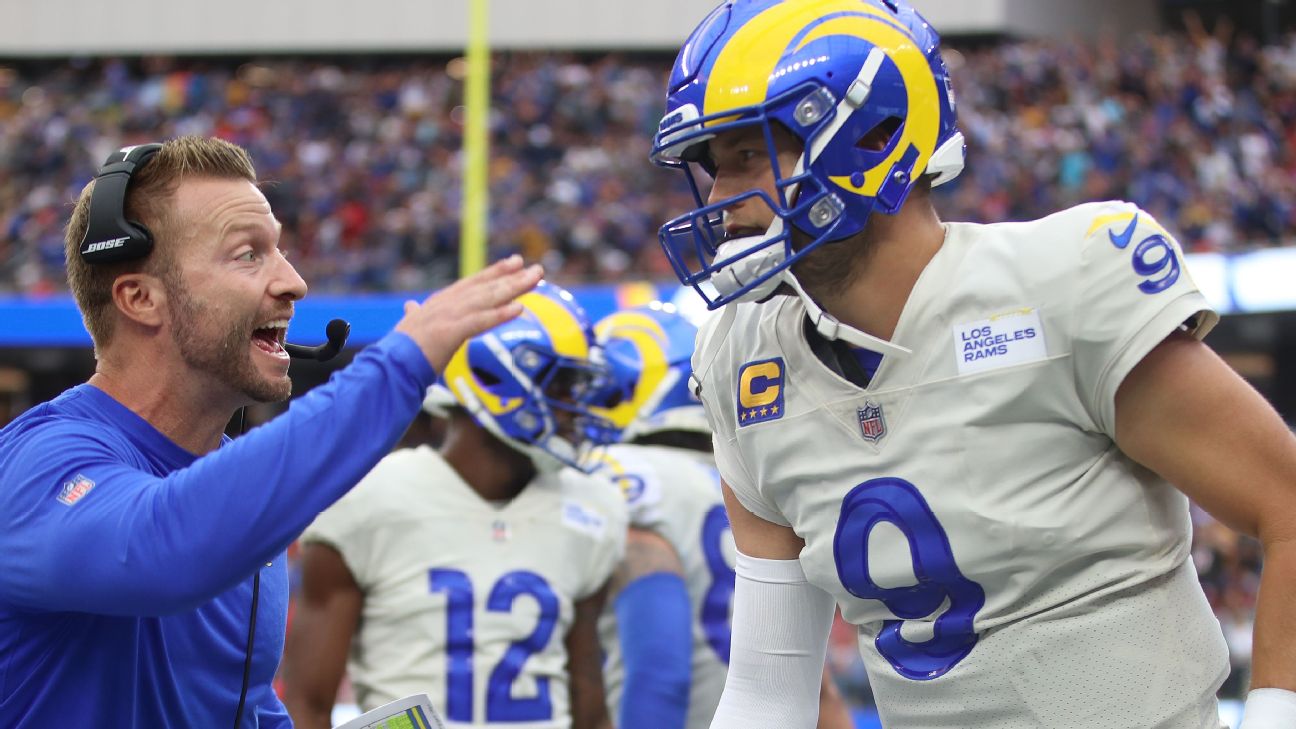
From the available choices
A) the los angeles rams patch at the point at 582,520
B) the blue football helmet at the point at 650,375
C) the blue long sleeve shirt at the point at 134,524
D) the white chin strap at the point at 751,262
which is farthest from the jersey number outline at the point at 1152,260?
the blue football helmet at the point at 650,375

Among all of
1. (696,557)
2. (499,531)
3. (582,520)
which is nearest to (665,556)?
(696,557)

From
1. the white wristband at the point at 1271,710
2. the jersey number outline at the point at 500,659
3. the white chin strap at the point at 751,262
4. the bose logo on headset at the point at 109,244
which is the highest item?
the bose logo on headset at the point at 109,244

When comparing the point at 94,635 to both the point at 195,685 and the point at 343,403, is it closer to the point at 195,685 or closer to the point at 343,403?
the point at 195,685

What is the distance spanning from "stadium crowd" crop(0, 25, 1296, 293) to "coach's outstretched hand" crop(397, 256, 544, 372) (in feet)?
37.2

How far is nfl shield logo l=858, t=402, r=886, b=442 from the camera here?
2051 millimetres

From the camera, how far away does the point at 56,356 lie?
15.9 meters

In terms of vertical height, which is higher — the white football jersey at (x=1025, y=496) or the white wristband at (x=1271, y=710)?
the white football jersey at (x=1025, y=496)

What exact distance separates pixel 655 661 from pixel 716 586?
1.42ft

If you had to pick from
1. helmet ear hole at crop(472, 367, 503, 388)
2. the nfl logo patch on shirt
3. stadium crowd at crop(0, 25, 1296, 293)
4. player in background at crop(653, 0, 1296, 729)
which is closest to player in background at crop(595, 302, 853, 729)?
helmet ear hole at crop(472, 367, 503, 388)

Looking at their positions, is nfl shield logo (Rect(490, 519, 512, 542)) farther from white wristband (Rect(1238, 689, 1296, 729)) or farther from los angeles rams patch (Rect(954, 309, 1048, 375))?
white wristband (Rect(1238, 689, 1296, 729))

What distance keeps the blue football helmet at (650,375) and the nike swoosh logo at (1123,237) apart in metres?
2.36

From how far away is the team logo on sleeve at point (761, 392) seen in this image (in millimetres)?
2150

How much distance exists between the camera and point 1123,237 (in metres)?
1.92

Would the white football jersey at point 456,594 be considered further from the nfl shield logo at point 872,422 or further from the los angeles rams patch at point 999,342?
the los angeles rams patch at point 999,342
